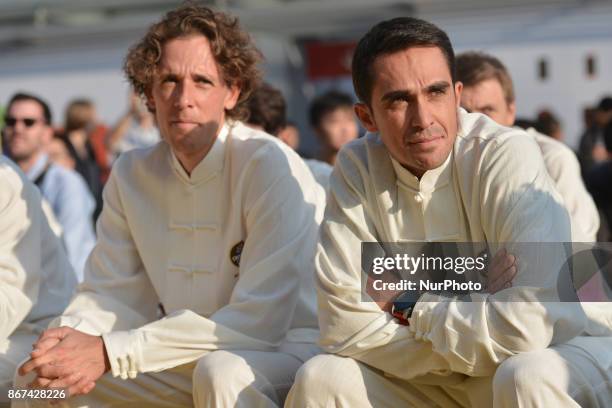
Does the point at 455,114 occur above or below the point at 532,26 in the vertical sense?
below

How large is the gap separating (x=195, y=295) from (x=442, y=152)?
1347mm

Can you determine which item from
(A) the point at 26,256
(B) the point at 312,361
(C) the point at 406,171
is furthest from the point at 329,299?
(A) the point at 26,256

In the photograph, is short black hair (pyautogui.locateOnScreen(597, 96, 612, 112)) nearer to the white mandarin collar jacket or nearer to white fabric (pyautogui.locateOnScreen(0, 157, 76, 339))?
white fabric (pyautogui.locateOnScreen(0, 157, 76, 339))

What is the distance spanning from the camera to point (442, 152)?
392 cm

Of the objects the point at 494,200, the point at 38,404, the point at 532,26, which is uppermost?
the point at 532,26

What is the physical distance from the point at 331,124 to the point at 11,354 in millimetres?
4074

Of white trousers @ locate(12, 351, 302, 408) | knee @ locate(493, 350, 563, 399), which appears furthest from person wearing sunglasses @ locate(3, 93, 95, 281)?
knee @ locate(493, 350, 563, 399)

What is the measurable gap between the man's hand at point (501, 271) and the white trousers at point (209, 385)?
36.5 inches

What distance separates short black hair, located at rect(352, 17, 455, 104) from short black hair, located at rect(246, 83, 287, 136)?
2237mm

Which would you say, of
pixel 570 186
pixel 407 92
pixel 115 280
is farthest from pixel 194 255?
pixel 570 186

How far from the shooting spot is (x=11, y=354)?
194 inches

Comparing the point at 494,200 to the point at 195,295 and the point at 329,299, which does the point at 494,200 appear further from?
the point at 195,295

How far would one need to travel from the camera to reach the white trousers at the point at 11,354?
483cm

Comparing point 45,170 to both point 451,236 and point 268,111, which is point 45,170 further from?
point 451,236
